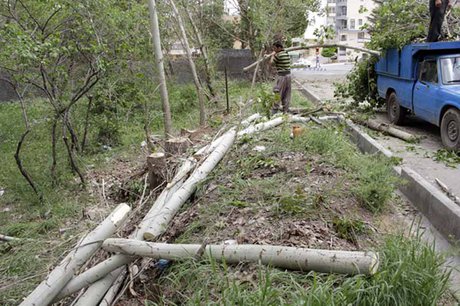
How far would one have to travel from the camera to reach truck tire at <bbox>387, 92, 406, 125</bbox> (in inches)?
344

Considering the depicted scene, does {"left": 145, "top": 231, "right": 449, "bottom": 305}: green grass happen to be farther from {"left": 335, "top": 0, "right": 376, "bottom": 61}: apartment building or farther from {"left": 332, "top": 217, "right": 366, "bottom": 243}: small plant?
{"left": 335, "top": 0, "right": 376, "bottom": 61}: apartment building

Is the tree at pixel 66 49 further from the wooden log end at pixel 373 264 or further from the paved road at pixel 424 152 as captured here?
the paved road at pixel 424 152

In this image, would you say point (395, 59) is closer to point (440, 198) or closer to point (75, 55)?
point (440, 198)

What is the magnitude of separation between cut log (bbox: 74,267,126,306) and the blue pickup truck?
19.4 feet

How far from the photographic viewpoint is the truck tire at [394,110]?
8.73m

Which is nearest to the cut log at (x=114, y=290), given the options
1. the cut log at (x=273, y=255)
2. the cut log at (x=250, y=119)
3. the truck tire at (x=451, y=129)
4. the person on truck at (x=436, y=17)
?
the cut log at (x=273, y=255)

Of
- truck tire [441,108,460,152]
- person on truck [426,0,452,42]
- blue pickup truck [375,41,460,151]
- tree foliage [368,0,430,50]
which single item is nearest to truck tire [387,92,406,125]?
blue pickup truck [375,41,460,151]

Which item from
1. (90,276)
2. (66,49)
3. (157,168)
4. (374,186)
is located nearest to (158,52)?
(66,49)

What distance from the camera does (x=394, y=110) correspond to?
9.03 meters

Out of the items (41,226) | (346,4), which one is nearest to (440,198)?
(41,226)

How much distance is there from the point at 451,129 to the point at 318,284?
5.33 metres

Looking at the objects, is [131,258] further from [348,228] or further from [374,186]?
[374,186]

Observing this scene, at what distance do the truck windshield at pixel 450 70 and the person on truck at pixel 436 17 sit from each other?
92cm

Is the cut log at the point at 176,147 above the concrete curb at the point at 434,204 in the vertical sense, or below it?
above
